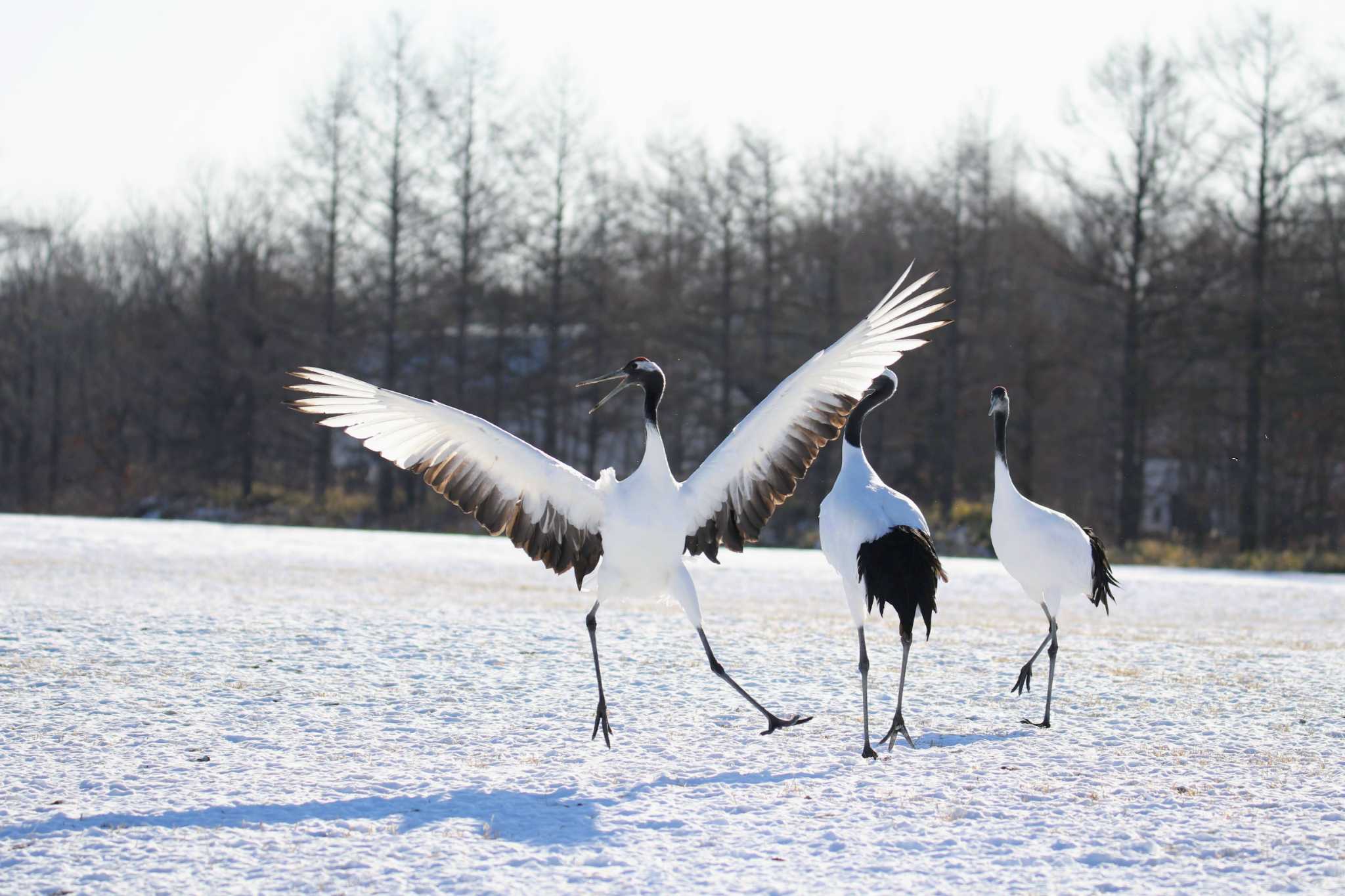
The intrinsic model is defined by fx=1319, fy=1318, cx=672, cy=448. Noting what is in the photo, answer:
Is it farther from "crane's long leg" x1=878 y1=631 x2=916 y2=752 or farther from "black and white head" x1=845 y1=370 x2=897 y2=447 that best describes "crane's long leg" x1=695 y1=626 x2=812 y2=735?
"black and white head" x1=845 y1=370 x2=897 y2=447

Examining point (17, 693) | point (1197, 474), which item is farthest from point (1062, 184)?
point (17, 693)

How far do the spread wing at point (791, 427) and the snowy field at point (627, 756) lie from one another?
3.80 feet

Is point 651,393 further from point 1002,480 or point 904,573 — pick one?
point 1002,480

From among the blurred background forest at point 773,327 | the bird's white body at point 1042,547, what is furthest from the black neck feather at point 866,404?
the blurred background forest at point 773,327

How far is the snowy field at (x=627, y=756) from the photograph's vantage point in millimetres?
4492

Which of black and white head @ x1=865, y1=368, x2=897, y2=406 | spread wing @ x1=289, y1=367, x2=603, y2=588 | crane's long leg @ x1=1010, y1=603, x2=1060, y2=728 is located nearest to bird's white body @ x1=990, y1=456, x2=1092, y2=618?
crane's long leg @ x1=1010, y1=603, x2=1060, y2=728

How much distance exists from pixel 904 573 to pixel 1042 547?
5.82 ft

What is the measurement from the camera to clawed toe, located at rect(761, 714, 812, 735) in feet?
21.8

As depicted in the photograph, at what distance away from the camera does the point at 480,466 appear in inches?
270

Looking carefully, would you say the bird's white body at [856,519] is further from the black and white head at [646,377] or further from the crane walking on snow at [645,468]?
the black and white head at [646,377]

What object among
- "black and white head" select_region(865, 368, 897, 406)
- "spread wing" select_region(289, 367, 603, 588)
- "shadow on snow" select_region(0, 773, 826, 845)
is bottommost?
"shadow on snow" select_region(0, 773, 826, 845)

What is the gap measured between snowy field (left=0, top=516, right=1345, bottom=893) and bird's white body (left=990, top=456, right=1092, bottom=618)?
2.34ft

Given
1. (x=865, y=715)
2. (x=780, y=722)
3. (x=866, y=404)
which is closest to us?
(x=865, y=715)

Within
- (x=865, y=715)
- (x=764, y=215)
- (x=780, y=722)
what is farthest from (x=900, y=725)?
(x=764, y=215)
